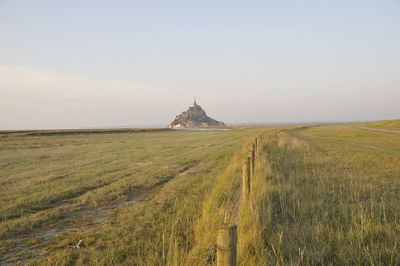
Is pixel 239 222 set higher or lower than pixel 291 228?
higher

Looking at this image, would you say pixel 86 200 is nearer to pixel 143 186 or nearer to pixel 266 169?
pixel 143 186

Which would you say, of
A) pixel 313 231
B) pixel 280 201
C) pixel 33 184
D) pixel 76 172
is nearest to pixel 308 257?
pixel 313 231

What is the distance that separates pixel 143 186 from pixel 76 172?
206 inches

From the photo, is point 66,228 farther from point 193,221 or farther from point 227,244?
point 227,244

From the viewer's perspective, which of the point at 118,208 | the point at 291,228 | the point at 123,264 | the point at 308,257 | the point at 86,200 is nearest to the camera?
the point at 308,257

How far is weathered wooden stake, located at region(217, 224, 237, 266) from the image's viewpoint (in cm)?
241

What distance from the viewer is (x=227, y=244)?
8.02 feet

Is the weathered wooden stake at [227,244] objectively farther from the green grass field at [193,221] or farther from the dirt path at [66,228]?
the dirt path at [66,228]

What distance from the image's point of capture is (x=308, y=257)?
160 inches

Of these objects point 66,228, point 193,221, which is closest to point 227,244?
point 193,221

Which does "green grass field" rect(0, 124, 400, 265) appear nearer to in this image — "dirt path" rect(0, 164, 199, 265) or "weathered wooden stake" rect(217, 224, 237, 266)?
"dirt path" rect(0, 164, 199, 265)

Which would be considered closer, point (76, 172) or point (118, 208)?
point (118, 208)

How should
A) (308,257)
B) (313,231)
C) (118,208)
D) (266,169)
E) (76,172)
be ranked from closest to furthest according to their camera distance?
(308,257)
(313,231)
(118,208)
(266,169)
(76,172)

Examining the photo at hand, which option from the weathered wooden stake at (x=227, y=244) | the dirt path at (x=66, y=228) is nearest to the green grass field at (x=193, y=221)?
the dirt path at (x=66, y=228)
